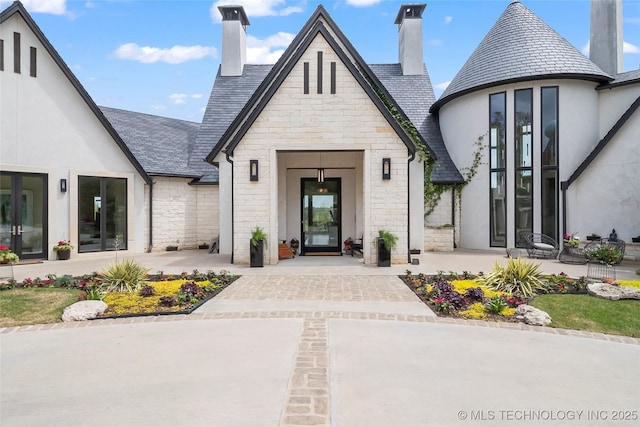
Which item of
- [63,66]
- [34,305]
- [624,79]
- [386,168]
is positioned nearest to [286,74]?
[386,168]

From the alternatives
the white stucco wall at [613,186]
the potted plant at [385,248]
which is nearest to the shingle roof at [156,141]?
the potted plant at [385,248]

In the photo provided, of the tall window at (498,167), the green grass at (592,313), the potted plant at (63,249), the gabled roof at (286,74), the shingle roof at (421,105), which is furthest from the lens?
the shingle roof at (421,105)

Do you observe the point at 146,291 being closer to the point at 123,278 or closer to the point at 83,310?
the point at 123,278

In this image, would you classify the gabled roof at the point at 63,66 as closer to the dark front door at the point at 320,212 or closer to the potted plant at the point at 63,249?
the potted plant at the point at 63,249

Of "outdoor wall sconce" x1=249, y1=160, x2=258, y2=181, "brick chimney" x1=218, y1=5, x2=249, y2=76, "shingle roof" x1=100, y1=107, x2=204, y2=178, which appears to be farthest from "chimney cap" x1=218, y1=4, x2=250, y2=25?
"outdoor wall sconce" x1=249, y1=160, x2=258, y2=181

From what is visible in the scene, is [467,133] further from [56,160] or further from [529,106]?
[56,160]

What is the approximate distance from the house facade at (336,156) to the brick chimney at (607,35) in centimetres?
5

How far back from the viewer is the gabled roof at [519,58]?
14273 mm

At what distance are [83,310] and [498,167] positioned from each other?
1514 cm

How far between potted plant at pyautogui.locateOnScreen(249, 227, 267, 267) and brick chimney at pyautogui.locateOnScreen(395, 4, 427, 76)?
47.4 ft

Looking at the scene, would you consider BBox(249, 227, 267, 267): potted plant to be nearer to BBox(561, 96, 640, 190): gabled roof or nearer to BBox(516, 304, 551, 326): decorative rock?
BBox(516, 304, 551, 326): decorative rock

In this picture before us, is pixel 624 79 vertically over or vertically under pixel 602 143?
over

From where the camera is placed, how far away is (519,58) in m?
15.0

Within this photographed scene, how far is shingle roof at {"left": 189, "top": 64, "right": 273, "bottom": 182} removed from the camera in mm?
17359
